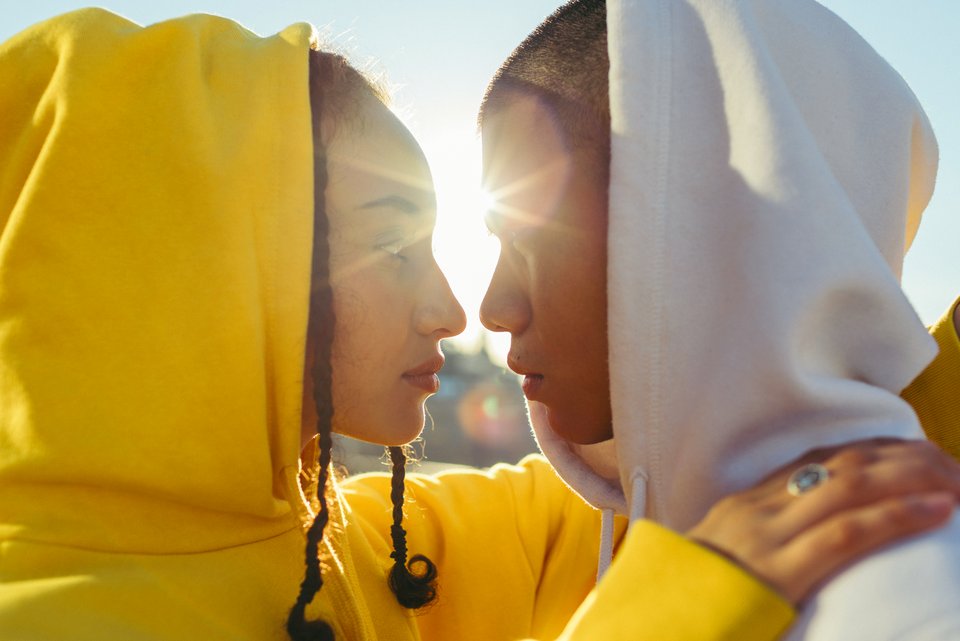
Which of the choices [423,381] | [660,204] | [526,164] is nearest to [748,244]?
[660,204]

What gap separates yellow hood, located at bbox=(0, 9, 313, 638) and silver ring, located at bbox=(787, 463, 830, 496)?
1182mm

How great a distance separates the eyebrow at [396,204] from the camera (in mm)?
2172

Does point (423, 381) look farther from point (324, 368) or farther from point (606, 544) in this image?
point (606, 544)

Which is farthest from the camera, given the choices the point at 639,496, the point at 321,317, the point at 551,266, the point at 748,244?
the point at 321,317

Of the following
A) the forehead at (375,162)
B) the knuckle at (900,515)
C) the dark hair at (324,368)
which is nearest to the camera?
the knuckle at (900,515)

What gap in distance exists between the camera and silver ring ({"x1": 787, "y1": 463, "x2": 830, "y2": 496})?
114 cm

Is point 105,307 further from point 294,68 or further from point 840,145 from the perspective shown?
point 840,145

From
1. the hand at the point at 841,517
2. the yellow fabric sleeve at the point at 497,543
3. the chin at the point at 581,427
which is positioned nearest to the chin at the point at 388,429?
the yellow fabric sleeve at the point at 497,543

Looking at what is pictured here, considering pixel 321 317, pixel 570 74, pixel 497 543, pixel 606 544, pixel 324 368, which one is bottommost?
pixel 497 543

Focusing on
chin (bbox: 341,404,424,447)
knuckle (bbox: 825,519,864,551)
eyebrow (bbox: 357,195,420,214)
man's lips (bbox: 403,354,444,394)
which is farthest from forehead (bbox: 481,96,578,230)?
knuckle (bbox: 825,519,864,551)

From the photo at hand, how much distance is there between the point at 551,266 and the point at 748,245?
623 millimetres

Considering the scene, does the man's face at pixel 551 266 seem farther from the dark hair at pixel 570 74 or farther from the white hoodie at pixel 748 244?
the white hoodie at pixel 748 244

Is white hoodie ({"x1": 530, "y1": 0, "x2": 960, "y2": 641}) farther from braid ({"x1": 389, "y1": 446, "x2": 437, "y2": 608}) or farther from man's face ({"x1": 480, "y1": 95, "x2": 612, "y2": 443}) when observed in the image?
braid ({"x1": 389, "y1": 446, "x2": 437, "y2": 608})

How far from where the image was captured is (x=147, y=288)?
5.54 ft
